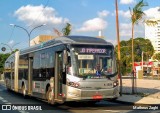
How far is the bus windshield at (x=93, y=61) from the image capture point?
16.3 meters

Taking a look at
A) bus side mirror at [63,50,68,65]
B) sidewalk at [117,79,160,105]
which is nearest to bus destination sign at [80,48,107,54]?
bus side mirror at [63,50,68,65]

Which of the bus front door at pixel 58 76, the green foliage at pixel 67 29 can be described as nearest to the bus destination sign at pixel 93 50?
the bus front door at pixel 58 76

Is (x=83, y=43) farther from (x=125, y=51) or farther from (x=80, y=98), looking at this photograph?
(x=125, y=51)

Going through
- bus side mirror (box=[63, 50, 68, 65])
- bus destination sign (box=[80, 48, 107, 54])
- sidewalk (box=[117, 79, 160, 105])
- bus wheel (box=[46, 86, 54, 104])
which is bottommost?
sidewalk (box=[117, 79, 160, 105])

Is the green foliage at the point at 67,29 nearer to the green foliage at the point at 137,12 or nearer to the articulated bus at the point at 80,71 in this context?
the green foliage at the point at 137,12

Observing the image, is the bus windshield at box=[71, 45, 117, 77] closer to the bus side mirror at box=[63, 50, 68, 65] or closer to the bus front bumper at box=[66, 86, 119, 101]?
the bus side mirror at box=[63, 50, 68, 65]

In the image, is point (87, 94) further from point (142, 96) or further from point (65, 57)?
point (142, 96)

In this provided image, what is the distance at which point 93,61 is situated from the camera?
1656 cm

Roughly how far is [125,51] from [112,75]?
354 ft

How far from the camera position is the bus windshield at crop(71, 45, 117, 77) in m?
16.3

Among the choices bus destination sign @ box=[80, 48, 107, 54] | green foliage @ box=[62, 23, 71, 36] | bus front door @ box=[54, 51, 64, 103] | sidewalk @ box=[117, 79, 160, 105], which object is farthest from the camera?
green foliage @ box=[62, 23, 71, 36]

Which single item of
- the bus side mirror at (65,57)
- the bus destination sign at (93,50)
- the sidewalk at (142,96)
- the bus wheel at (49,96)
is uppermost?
the bus destination sign at (93,50)

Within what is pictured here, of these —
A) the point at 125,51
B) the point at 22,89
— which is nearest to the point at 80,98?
the point at 22,89

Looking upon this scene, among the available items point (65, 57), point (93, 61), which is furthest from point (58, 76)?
point (93, 61)
